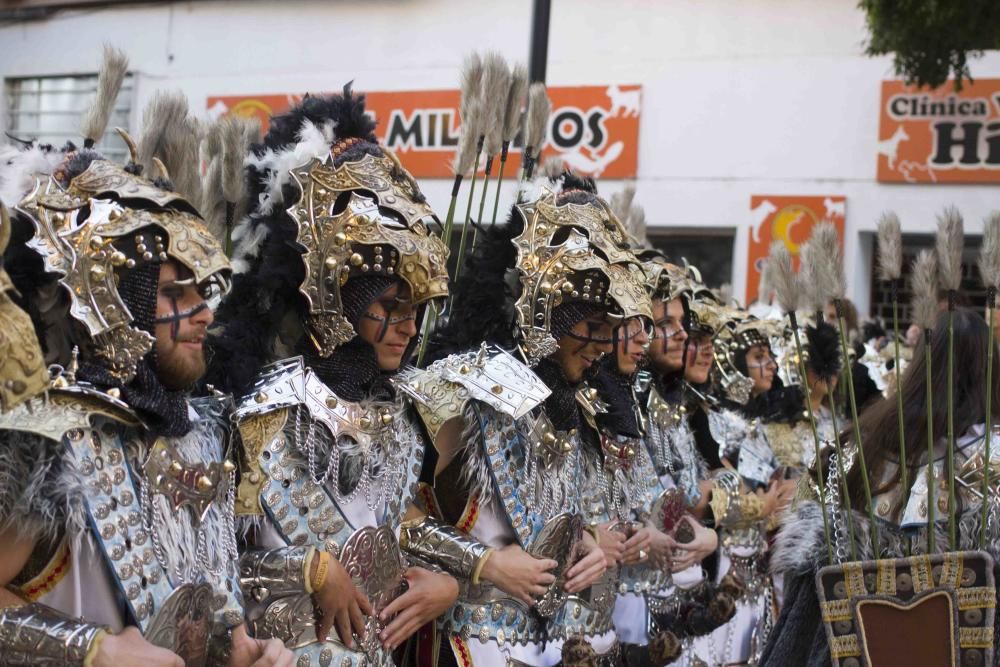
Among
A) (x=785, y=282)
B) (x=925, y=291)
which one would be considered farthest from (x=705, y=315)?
(x=925, y=291)

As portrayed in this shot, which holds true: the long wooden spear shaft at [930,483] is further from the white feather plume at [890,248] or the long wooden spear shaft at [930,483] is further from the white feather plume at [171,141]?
the white feather plume at [171,141]

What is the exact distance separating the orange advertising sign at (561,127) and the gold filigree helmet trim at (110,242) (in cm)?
1090

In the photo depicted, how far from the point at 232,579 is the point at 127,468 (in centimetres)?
45

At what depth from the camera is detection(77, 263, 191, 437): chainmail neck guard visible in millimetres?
3145

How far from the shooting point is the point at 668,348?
6.20 meters

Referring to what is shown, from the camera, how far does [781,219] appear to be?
1420 cm

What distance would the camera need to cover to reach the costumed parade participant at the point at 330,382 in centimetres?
370

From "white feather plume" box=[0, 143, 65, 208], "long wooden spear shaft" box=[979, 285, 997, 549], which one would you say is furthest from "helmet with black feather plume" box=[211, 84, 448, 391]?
"long wooden spear shaft" box=[979, 285, 997, 549]

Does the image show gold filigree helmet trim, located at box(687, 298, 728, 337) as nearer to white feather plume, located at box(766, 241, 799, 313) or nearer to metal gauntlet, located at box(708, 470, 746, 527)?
metal gauntlet, located at box(708, 470, 746, 527)

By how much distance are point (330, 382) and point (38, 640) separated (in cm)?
136

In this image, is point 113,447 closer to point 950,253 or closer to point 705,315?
point 950,253

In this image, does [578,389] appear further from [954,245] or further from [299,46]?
[299,46]

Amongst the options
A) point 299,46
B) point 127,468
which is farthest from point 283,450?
point 299,46

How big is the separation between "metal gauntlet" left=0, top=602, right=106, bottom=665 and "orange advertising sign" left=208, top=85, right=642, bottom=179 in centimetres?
1143
